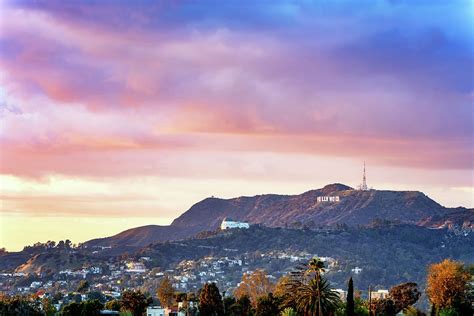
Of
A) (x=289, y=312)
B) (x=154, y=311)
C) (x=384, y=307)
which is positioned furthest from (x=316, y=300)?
(x=154, y=311)

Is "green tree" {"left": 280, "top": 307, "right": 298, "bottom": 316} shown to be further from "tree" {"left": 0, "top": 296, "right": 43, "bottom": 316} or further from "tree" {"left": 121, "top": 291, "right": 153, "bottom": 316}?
"tree" {"left": 0, "top": 296, "right": 43, "bottom": 316}

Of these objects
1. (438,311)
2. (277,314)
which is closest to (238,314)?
(277,314)

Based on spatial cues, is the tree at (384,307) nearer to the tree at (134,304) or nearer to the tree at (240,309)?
the tree at (240,309)

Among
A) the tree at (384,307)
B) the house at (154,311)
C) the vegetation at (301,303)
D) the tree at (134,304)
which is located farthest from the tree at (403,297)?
the tree at (134,304)

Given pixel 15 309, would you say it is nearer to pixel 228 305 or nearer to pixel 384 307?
pixel 228 305

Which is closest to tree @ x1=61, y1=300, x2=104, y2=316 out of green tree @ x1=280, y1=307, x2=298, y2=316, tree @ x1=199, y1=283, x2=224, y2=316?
tree @ x1=199, y1=283, x2=224, y2=316

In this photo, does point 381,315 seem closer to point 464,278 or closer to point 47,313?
point 464,278
